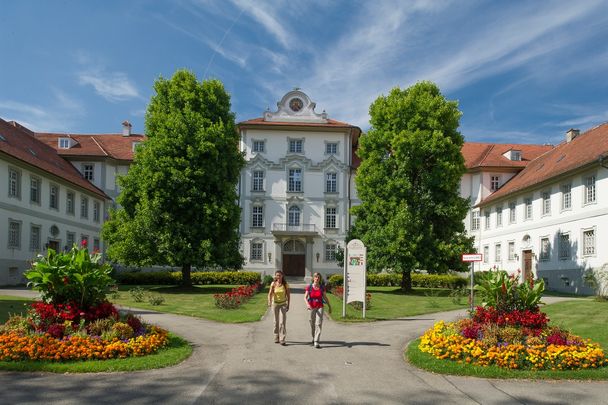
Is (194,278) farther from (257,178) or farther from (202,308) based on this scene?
(202,308)

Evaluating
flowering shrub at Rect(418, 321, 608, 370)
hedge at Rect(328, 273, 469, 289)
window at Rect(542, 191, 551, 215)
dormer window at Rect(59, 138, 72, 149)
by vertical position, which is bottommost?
hedge at Rect(328, 273, 469, 289)

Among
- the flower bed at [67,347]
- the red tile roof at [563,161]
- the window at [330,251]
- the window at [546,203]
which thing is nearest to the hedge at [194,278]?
the window at [330,251]

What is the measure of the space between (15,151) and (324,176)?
26261 millimetres

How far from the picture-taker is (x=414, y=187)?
3350cm

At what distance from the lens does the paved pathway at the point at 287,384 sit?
25.7ft

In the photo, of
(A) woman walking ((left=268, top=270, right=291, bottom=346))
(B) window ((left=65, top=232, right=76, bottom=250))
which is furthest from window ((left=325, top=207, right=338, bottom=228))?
(A) woman walking ((left=268, top=270, right=291, bottom=346))

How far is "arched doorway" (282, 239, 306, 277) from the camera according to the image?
1922 inches

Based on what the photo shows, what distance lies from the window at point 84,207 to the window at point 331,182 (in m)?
20.9

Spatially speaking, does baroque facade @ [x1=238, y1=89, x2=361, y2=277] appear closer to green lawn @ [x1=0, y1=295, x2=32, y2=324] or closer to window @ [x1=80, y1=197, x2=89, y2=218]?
window @ [x1=80, y1=197, x2=89, y2=218]

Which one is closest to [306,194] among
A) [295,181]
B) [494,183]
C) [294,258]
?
[295,181]

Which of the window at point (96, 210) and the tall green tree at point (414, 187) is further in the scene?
the window at point (96, 210)

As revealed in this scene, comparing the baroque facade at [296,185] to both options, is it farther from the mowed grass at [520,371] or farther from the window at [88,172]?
the mowed grass at [520,371]

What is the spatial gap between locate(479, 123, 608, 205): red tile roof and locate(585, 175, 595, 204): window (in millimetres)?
1013

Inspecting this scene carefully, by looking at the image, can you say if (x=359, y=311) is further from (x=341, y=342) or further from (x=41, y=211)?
(x=41, y=211)
